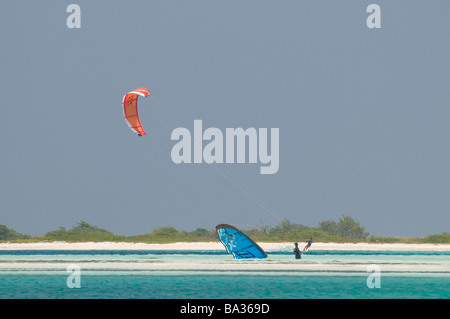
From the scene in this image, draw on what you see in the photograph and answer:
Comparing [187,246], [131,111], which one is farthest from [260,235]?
[131,111]

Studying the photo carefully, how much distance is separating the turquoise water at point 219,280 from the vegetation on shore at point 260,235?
19.1 meters

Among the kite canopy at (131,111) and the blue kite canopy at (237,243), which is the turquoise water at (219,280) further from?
the kite canopy at (131,111)

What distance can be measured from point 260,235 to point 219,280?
33469 mm

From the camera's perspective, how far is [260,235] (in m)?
60.0

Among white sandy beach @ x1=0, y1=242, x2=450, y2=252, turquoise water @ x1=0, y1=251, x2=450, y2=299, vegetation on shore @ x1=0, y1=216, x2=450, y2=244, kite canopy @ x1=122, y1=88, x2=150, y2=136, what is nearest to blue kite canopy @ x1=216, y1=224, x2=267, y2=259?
turquoise water @ x1=0, y1=251, x2=450, y2=299

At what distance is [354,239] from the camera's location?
58438 mm

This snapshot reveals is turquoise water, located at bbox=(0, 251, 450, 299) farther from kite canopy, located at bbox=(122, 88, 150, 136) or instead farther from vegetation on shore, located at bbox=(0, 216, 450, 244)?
vegetation on shore, located at bbox=(0, 216, 450, 244)

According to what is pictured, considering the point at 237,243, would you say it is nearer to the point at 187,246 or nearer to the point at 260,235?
the point at 187,246

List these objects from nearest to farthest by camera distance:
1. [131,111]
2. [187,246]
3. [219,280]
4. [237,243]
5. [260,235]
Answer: [219,280] < [237,243] < [131,111] < [187,246] < [260,235]

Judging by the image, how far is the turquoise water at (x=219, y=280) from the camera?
2320 cm
